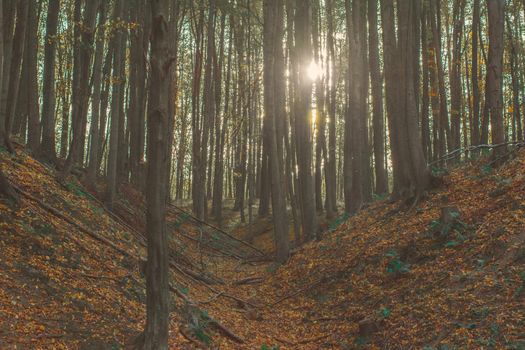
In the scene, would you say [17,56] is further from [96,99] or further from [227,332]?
[227,332]

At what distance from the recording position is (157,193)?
4.42 m

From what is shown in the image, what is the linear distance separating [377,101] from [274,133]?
3491 mm

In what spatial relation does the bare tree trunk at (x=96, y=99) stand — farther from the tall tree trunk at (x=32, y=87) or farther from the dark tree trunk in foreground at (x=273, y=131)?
the dark tree trunk in foreground at (x=273, y=131)

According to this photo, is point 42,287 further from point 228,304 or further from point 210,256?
point 210,256

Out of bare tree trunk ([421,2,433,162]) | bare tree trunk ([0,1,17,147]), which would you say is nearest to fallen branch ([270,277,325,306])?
bare tree trunk ([0,1,17,147])

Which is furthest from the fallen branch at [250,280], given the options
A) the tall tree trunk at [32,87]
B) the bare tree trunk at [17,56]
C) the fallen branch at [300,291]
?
the bare tree trunk at [17,56]

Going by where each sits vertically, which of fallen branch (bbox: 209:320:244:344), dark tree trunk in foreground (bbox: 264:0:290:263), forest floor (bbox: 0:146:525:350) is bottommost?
fallen branch (bbox: 209:320:244:344)

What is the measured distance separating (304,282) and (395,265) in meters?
2.63

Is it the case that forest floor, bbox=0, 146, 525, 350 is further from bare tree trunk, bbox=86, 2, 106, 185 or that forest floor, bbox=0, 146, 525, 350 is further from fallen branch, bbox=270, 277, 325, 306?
bare tree trunk, bbox=86, 2, 106, 185

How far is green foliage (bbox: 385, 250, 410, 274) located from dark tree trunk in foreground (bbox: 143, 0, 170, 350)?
394 centimetres

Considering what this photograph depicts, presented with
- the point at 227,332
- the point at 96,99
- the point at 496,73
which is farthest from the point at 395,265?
the point at 96,99

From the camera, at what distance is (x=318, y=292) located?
8398 mm

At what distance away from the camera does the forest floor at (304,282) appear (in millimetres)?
4699

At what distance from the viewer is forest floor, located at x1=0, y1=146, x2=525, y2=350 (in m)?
4.70
